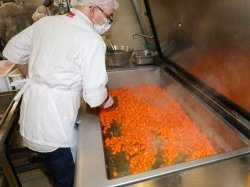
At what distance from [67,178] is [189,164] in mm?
889

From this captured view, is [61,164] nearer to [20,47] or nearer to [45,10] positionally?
[20,47]

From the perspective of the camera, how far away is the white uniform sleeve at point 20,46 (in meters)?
1.28

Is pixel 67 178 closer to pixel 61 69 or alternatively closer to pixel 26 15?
pixel 61 69

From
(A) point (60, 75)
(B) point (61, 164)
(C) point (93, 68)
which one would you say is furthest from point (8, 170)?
(C) point (93, 68)

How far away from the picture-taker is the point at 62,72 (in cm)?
112

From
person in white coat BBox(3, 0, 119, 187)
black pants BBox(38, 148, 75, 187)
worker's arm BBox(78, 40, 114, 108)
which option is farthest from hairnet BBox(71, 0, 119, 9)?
black pants BBox(38, 148, 75, 187)

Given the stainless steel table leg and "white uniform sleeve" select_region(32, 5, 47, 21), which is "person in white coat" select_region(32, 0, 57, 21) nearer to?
"white uniform sleeve" select_region(32, 5, 47, 21)

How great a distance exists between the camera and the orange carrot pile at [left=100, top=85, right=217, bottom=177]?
115cm

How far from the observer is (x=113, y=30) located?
2412 millimetres

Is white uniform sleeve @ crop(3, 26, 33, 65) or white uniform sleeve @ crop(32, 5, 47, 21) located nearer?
white uniform sleeve @ crop(3, 26, 33, 65)

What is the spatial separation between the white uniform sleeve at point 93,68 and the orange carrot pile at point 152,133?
12.9 inches

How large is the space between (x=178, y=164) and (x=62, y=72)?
2.32ft

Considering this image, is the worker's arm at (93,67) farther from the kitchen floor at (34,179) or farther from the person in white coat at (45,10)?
the kitchen floor at (34,179)

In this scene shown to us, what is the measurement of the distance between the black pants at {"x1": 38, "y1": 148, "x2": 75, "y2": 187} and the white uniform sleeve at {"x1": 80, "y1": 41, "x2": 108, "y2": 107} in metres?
0.43
